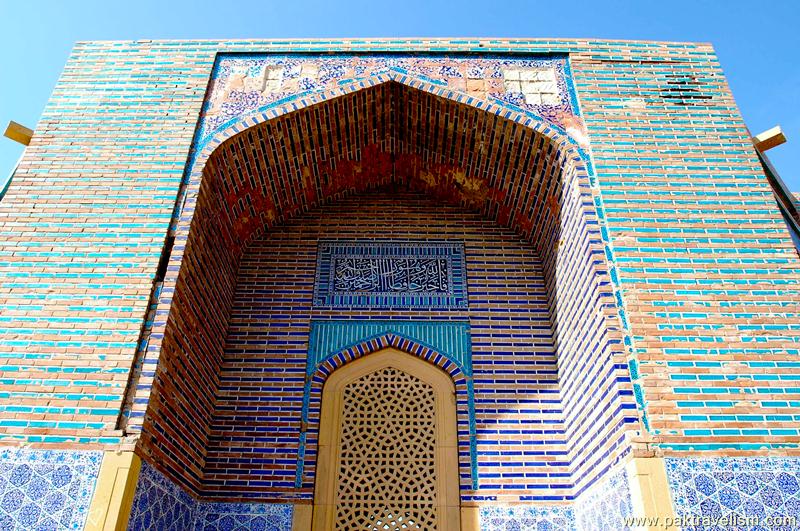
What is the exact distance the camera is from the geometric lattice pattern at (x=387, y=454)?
4406 mm

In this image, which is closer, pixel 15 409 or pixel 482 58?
pixel 15 409

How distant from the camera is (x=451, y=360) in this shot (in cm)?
497

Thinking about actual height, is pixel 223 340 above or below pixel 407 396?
above

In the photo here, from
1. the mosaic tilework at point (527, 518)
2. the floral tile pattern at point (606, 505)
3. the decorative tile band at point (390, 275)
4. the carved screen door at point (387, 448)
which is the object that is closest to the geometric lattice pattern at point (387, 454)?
the carved screen door at point (387, 448)

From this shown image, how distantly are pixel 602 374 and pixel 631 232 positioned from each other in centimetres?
97

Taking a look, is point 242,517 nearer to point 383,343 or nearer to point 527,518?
point 383,343

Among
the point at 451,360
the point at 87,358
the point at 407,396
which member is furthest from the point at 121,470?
the point at 451,360

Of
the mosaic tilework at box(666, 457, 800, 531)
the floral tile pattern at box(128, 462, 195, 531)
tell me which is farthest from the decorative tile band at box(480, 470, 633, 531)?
the floral tile pattern at box(128, 462, 195, 531)

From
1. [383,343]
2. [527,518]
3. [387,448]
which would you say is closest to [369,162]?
[383,343]

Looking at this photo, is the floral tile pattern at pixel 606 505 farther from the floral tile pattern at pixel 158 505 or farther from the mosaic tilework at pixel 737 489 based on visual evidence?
the floral tile pattern at pixel 158 505

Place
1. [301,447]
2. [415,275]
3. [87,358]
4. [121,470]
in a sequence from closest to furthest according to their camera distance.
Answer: [121,470], [87,358], [301,447], [415,275]

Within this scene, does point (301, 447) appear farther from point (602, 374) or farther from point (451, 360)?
point (602, 374)

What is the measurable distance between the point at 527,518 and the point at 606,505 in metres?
0.70

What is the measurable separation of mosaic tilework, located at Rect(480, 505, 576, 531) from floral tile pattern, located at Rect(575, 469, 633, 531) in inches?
3.1
